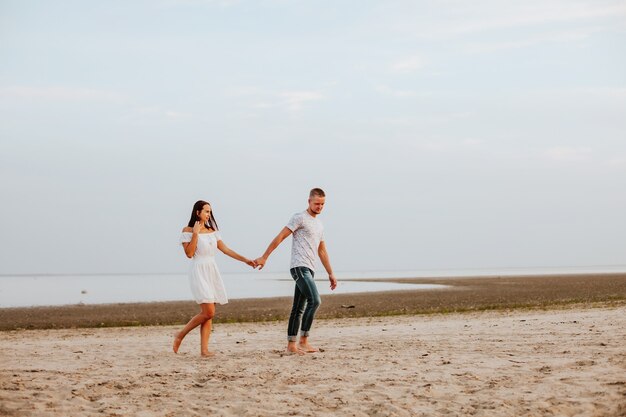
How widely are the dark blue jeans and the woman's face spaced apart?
1.39 meters

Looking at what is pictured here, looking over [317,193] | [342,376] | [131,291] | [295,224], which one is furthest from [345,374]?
[131,291]

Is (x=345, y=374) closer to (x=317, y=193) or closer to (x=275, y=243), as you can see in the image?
(x=275, y=243)

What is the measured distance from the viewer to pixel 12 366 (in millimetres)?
8992

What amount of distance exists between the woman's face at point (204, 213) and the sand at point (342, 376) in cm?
188

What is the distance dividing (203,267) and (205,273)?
9 centimetres

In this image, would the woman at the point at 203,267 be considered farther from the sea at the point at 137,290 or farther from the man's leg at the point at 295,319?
the sea at the point at 137,290

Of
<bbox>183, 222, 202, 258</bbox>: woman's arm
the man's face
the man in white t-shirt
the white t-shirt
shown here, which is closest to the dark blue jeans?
the man in white t-shirt

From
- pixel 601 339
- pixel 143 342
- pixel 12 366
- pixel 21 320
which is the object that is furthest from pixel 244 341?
pixel 21 320

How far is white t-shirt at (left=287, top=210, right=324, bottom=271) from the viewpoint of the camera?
10000mm

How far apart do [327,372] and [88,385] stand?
2.60 m

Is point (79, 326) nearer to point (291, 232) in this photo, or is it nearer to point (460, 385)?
point (291, 232)

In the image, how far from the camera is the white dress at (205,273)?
31.8ft

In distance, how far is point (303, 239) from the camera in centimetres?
1004

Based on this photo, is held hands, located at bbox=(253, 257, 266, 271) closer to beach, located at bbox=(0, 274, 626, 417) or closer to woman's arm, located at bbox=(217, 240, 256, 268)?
woman's arm, located at bbox=(217, 240, 256, 268)
